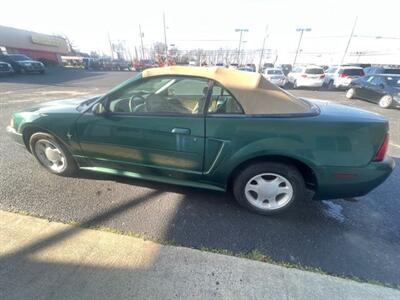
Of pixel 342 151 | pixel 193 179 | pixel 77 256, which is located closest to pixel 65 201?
pixel 77 256

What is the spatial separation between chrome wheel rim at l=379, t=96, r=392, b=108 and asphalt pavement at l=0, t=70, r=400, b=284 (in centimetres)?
794

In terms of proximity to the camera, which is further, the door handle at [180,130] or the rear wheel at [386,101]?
the rear wheel at [386,101]

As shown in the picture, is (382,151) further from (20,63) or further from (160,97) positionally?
(20,63)

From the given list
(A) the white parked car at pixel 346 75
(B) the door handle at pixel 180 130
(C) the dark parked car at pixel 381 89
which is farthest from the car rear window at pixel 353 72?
(B) the door handle at pixel 180 130

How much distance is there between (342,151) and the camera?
7.10 feet

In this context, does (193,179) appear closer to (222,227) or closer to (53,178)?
(222,227)

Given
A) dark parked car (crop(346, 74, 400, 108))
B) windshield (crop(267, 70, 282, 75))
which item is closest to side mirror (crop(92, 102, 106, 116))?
dark parked car (crop(346, 74, 400, 108))

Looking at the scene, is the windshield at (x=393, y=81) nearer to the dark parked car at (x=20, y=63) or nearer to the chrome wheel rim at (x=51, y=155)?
the chrome wheel rim at (x=51, y=155)

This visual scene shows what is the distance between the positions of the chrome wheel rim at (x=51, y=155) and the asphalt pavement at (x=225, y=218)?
0.15 m

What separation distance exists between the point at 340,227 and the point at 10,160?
474 centimetres

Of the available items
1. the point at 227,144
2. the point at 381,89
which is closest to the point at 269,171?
the point at 227,144

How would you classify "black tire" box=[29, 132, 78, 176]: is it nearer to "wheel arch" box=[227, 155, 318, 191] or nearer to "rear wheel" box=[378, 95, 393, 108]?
"wheel arch" box=[227, 155, 318, 191]

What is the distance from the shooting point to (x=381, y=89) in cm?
947

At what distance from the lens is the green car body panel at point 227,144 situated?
216cm
